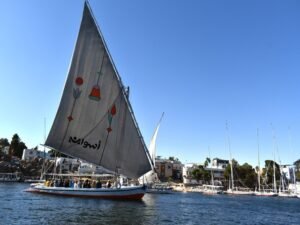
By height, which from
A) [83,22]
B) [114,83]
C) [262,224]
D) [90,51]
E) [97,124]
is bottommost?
[262,224]

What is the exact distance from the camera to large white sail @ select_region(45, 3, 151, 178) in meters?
50.1

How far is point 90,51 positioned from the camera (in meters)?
50.9

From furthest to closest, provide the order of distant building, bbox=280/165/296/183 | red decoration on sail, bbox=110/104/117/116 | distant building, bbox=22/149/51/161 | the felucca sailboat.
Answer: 1. distant building, bbox=22/149/51/161
2. distant building, bbox=280/165/296/183
3. red decoration on sail, bbox=110/104/117/116
4. the felucca sailboat

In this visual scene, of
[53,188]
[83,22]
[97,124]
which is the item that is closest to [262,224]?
[97,124]

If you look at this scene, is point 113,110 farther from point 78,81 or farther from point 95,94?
point 78,81

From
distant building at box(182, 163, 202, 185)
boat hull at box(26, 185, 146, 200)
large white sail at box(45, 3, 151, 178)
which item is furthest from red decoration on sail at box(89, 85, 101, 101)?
distant building at box(182, 163, 202, 185)

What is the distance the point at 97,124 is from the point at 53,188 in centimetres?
1347

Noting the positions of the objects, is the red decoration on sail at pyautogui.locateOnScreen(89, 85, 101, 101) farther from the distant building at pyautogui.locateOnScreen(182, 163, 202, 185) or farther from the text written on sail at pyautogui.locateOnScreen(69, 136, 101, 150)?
the distant building at pyautogui.locateOnScreen(182, 163, 202, 185)

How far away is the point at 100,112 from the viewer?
166 feet

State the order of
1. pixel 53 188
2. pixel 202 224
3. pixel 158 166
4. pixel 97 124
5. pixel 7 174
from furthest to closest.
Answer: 1. pixel 158 166
2. pixel 7 174
3. pixel 53 188
4. pixel 97 124
5. pixel 202 224

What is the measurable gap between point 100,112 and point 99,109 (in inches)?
18.2

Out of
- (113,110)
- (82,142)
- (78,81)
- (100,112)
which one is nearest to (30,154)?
(78,81)

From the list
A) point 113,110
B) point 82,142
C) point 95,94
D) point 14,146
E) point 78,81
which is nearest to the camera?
point 82,142

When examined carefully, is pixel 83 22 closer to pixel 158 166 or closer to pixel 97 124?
pixel 97 124
